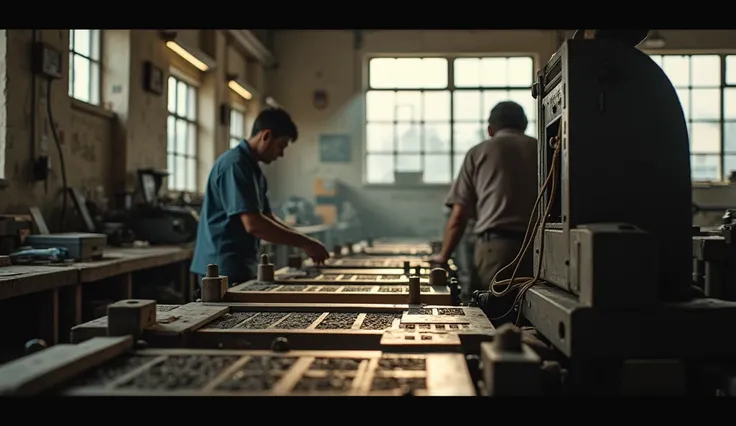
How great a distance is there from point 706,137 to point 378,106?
16.7ft

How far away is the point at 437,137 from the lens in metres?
10.0

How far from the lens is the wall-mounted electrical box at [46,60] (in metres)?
3.98

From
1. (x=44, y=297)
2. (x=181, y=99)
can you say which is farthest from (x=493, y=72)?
(x=44, y=297)

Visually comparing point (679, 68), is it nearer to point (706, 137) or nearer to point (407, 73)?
point (706, 137)

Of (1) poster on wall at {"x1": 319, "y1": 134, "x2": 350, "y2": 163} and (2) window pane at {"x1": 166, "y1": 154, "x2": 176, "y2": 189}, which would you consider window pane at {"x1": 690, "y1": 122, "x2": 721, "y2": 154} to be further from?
(2) window pane at {"x1": 166, "y1": 154, "x2": 176, "y2": 189}

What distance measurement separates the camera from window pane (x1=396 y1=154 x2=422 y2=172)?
1006 cm

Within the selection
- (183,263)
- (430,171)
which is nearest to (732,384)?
(183,263)

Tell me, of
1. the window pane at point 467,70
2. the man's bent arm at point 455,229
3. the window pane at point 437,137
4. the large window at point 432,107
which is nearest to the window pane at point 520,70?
the large window at point 432,107

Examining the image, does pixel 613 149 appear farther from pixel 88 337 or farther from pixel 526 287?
pixel 88 337

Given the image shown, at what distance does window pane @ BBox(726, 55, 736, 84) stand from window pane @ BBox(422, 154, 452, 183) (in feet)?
14.7

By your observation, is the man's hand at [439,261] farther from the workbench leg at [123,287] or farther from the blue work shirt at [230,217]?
the workbench leg at [123,287]

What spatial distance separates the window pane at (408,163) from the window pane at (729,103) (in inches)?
185

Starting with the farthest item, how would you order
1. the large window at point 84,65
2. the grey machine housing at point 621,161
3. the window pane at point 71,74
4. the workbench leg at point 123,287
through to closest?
the large window at point 84,65, the window pane at point 71,74, the workbench leg at point 123,287, the grey machine housing at point 621,161
